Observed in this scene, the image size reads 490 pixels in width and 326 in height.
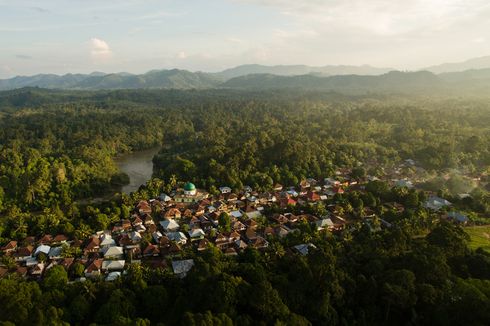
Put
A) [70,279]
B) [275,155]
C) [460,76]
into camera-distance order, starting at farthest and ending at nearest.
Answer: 1. [460,76]
2. [275,155]
3. [70,279]

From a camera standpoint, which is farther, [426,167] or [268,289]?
[426,167]

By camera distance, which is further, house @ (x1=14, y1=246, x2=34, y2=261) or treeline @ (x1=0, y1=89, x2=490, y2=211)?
treeline @ (x1=0, y1=89, x2=490, y2=211)

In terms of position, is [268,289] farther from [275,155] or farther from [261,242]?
[275,155]

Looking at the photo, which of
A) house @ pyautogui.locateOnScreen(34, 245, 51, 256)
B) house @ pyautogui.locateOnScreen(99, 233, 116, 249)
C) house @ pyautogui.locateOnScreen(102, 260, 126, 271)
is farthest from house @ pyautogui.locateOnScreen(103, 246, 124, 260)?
house @ pyautogui.locateOnScreen(34, 245, 51, 256)

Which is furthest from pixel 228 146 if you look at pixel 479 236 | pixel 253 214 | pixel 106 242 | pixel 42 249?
pixel 479 236

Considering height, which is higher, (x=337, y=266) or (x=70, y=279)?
(x=337, y=266)

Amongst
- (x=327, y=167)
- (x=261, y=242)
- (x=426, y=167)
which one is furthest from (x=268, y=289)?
(x=426, y=167)

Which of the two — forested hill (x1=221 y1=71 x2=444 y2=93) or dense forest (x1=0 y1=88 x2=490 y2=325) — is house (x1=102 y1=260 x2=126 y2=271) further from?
forested hill (x1=221 y1=71 x2=444 y2=93)
